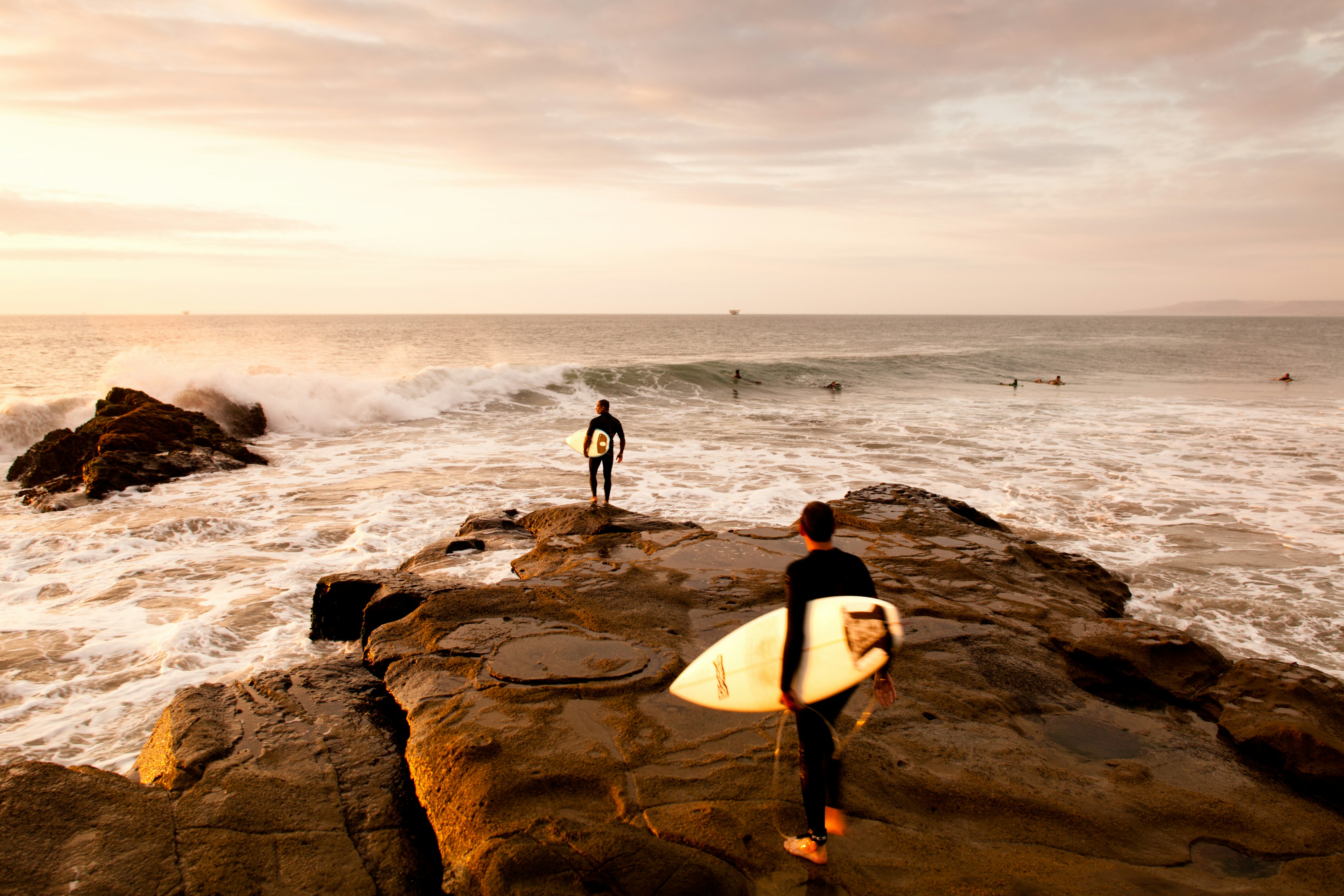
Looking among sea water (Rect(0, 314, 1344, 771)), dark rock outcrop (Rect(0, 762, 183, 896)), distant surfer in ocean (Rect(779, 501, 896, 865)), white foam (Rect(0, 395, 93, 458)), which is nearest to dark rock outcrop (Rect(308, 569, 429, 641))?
sea water (Rect(0, 314, 1344, 771))

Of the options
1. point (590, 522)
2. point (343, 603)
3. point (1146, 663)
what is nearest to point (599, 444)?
point (590, 522)

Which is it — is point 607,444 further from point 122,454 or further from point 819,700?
point 122,454

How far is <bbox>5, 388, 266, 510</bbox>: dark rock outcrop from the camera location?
11797 mm

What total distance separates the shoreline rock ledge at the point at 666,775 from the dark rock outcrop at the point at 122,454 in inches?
372

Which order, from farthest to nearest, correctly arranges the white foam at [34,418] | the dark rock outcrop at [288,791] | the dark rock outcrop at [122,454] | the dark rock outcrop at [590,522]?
the white foam at [34,418] → the dark rock outcrop at [122,454] → the dark rock outcrop at [590,522] → the dark rock outcrop at [288,791]

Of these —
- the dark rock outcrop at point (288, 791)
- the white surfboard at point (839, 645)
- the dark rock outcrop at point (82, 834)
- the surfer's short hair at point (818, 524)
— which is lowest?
the dark rock outcrop at point (288, 791)

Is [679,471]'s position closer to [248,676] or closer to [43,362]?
[248,676]

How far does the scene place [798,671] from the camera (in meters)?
3.26

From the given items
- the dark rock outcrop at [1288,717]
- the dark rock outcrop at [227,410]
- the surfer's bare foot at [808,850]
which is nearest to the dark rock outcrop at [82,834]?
the surfer's bare foot at [808,850]

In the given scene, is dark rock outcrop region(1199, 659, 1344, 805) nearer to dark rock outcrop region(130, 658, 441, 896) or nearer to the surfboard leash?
the surfboard leash

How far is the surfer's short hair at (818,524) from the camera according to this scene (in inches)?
131

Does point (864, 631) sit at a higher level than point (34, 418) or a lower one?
higher

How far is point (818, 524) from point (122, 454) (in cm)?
1430

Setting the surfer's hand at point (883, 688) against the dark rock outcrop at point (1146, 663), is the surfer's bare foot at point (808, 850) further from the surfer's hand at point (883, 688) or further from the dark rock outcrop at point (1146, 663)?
the dark rock outcrop at point (1146, 663)
